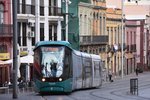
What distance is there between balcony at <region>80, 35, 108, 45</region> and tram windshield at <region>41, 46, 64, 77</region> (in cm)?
4133

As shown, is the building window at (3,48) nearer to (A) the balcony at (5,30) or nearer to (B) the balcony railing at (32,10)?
(A) the balcony at (5,30)

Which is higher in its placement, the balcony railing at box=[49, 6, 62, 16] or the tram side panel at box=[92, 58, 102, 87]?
the balcony railing at box=[49, 6, 62, 16]

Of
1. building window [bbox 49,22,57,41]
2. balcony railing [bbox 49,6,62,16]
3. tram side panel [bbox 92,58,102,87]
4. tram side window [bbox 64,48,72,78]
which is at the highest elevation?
balcony railing [bbox 49,6,62,16]

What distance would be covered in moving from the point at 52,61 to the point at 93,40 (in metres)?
47.1

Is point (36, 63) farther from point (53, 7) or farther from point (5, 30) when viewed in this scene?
point (53, 7)

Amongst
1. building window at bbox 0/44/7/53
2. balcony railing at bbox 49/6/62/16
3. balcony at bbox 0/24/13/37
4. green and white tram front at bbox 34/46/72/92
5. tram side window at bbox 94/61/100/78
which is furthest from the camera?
balcony railing at bbox 49/6/62/16

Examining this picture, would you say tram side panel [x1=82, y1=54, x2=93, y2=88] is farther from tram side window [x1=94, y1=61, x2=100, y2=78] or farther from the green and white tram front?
the green and white tram front

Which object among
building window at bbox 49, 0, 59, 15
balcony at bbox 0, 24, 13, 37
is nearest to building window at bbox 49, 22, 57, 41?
building window at bbox 49, 0, 59, 15

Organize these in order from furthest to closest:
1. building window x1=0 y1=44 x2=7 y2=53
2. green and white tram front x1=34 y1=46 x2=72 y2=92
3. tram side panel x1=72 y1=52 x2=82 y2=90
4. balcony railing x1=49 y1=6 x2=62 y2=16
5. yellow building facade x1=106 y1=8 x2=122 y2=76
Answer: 1. yellow building facade x1=106 y1=8 x2=122 y2=76
2. balcony railing x1=49 y1=6 x2=62 y2=16
3. building window x1=0 y1=44 x2=7 y2=53
4. tram side panel x1=72 y1=52 x2=82 y2=90
5. green and white tram front x1=34 y1=46 x2=72 y2=92

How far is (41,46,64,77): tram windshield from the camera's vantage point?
3819 centimetres

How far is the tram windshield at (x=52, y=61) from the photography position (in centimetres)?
3819

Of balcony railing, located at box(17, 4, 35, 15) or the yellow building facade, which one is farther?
the yellow building facade

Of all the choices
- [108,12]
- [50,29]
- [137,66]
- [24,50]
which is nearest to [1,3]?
[24,50]

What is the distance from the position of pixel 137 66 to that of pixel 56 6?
4518 cm
